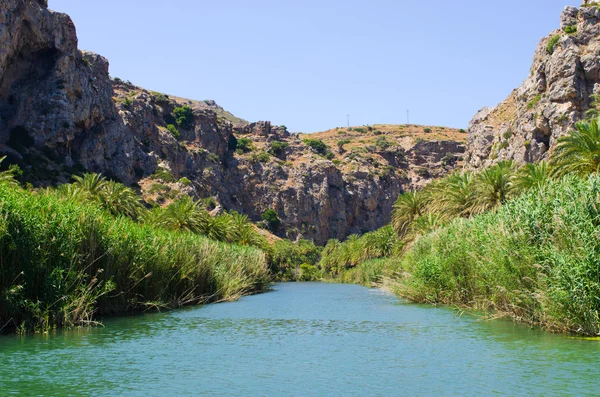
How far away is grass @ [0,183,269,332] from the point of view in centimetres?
2233

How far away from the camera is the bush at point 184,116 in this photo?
145 m

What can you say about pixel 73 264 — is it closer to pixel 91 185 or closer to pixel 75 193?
pixel 75 193

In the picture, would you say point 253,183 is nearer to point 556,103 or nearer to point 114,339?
point 556,103

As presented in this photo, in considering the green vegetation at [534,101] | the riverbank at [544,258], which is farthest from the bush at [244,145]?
the riverbank at [544,258]

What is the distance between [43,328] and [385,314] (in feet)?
64.5

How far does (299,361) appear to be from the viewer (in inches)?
739

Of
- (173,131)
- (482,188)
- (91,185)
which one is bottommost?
(482,188)

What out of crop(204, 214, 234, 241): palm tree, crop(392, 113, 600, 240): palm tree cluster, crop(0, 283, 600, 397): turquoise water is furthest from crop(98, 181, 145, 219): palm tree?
crop(392, 113, 600, 240): palm tree cluster

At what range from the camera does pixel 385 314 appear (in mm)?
34906

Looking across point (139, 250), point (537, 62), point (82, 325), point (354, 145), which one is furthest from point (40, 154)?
point (354, 145)

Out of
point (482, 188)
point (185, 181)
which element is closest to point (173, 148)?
point (185, 181)

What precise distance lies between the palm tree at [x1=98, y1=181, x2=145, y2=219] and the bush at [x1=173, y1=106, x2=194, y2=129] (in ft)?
296

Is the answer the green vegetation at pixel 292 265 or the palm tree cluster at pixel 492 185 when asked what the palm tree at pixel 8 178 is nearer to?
the palm tree cluster at pixel 492 185

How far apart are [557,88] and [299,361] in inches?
2977
